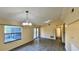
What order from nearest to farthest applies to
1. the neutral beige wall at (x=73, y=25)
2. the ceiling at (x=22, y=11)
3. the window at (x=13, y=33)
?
the neutral beige wall at (x=73, y=25) → the ceiling at (x=22, y=11) → the window at (x=13, y=33)

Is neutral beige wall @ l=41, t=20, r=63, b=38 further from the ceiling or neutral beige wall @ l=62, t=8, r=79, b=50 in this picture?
neutral beige wall @ l=62, t=8, r=79, b=50

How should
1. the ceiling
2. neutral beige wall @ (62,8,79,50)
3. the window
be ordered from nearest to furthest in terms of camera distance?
neutral beige wall @ (62,8,79,50), the ceiling, the window

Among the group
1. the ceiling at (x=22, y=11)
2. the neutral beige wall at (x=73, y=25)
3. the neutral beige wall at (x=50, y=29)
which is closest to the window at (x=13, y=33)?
the ceiling at (x=22, y=11)

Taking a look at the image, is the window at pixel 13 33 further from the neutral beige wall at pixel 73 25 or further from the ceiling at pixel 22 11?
the neutral beige wall at pixel 73 25

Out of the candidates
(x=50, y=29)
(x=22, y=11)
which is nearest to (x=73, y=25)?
(x=22, y=11)

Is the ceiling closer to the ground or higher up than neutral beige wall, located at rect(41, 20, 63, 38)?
higher up

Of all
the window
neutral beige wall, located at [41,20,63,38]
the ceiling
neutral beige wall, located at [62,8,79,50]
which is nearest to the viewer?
neutral beige wall, located at [62,8,79,50]

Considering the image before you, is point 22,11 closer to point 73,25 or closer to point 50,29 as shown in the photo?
point 73,25

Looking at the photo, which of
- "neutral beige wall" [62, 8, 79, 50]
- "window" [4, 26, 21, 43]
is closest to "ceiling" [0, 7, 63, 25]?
"neutral beige wall" [62, 8, 79, 50]

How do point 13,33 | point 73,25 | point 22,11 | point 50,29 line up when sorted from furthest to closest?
point 50,29
point 13,33
point 22,11
point 73,25

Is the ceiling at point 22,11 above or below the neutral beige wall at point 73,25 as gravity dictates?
above
